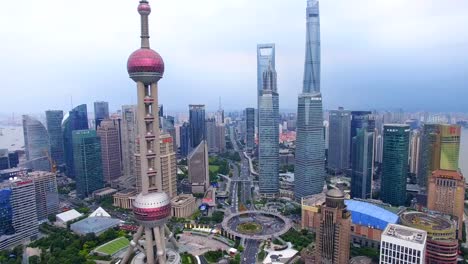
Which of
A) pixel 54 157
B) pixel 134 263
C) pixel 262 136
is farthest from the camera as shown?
pixel 54 157

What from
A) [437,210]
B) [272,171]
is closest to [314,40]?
[272,171]

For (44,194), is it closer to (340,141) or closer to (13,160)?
(13,160)

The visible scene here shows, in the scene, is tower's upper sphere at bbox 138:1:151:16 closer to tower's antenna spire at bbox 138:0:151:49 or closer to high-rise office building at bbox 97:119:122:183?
tower's antenna spire at bbox 138:0:151:49

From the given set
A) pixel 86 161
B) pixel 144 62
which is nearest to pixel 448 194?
pixel 144 62

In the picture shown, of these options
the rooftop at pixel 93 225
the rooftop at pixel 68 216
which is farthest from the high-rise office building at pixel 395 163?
the rooftop at pixel 68 216

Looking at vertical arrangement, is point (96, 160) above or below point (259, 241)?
above

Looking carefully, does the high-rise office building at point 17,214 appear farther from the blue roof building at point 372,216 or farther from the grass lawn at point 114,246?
the blue roof building at point 372,216

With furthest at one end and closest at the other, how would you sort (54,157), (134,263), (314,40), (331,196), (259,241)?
1. (54,157)
2. (314,40)
3. (259,241)
4. (331,196)
5. (134,263)

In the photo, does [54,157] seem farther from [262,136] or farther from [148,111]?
[148,111]
